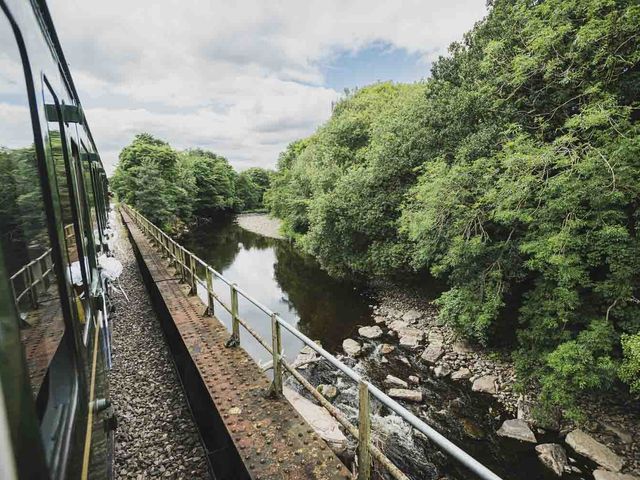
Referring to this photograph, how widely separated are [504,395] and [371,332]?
3.97 meters

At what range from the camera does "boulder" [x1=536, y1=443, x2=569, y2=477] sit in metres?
5.84

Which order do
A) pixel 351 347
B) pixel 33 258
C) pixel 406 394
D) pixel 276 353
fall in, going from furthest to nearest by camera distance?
pixel 351 347 → pixel 406 394 → pixel 276 353 → pixel 33 258

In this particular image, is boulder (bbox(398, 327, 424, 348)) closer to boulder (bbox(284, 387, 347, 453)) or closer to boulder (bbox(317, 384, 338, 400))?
boulder (bbox(317, 384, 338, 400))

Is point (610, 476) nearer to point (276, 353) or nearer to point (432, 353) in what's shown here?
point (432, 353)

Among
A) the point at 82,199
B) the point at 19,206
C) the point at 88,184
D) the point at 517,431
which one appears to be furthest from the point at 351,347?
the point at 19,206

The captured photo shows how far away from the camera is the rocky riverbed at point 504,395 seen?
596 centimetres

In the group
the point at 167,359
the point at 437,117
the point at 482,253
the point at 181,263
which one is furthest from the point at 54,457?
the point at 437,117

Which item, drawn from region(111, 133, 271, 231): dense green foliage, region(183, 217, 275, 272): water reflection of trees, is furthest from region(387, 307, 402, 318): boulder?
region(111, 133, 271, 231): dense green foliage

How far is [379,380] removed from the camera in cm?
835

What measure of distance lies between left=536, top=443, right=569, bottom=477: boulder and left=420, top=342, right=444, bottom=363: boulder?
10.4ft

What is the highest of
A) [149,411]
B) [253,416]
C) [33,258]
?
[33,258]

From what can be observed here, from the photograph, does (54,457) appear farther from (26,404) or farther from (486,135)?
(486,135)

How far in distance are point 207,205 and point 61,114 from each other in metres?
42.7

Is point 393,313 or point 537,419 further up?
point 393,313
